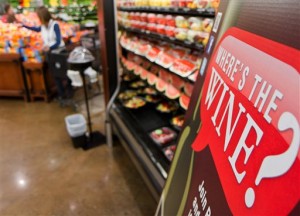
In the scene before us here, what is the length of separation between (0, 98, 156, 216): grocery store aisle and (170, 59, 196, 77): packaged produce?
1.13 metres

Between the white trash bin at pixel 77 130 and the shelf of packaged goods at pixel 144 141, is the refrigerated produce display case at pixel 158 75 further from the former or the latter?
the white trash bin at pixel 77 130

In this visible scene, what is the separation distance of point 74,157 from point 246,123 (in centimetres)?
256

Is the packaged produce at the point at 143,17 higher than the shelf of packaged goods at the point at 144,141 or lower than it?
higher

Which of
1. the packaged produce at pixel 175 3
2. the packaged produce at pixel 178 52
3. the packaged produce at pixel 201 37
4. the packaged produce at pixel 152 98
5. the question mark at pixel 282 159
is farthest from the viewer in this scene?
the packaged produce at pixel 152 98

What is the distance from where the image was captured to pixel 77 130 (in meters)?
2.79

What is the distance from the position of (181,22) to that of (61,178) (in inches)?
73.0

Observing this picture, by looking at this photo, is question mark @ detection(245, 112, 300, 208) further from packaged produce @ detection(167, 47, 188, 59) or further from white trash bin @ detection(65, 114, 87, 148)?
white trash bin @ detection(65, 114, 87, 148)

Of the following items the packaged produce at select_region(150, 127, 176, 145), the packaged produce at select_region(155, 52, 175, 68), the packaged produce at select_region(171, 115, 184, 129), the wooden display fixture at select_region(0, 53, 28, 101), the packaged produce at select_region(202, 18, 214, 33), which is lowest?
the wooden display fixture at select_region(0, 53, 28, 101)

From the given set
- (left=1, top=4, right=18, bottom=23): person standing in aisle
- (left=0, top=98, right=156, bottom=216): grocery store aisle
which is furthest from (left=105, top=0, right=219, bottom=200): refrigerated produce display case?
(left=1, top=4, right=18, bottom=23): person standing in aisle

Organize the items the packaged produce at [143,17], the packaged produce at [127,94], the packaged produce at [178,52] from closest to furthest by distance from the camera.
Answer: the packaged produce at [178,52]
the packaged produce at [143,17]
the packaged produce at [127,94]

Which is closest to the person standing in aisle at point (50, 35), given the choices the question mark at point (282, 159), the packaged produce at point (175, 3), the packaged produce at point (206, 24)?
the packaged produce at point (175, 3)

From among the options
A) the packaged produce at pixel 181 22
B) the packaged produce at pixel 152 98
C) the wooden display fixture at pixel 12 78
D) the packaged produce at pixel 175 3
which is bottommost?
the wooden display fixture at pixel 12 78

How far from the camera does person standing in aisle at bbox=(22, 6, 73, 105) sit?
260 cm

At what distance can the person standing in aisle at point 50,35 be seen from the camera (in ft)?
8.54
